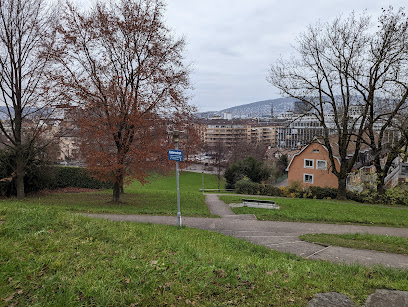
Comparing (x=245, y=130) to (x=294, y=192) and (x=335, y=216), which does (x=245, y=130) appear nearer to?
(x=294, y=192)

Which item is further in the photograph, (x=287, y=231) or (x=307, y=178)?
(x=307, y=178)

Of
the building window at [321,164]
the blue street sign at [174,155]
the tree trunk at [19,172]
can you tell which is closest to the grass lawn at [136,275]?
the blue street sign at [174,155]

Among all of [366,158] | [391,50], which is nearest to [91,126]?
[391,50]

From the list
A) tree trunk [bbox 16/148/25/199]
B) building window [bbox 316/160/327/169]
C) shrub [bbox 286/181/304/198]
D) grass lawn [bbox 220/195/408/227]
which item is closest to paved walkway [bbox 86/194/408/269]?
grass lawn [bbox 220/195/408/227]

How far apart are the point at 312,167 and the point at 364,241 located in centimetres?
3049

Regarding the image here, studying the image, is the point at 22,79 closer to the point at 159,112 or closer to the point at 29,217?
the point at 159,112

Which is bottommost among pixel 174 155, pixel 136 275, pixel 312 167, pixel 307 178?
pixel 307 178

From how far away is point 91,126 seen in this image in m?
13.3

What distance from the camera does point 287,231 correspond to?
36.2ft

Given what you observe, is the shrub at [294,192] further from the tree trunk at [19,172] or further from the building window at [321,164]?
the tree trunk at [19,172]

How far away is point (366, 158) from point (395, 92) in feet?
76.8

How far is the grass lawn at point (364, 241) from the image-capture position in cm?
859

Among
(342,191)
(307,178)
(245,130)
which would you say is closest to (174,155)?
(342,191)

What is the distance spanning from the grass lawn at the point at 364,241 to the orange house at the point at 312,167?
27405 millimetres
